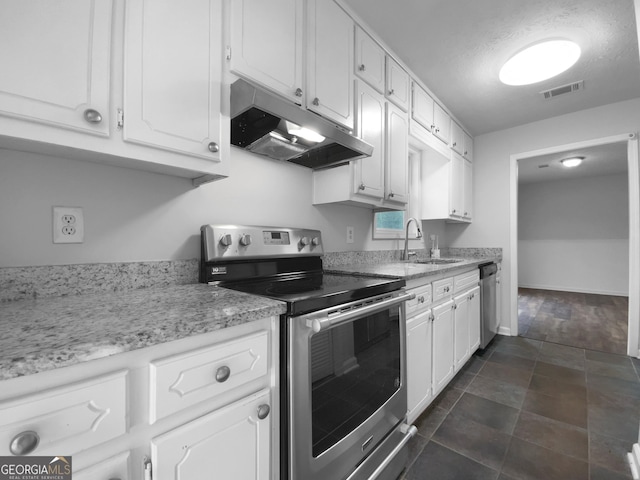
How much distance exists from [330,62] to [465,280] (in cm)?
192

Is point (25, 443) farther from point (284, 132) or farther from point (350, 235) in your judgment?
point (350, 235)

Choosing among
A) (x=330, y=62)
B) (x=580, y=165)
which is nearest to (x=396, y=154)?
(x=330, y=62)

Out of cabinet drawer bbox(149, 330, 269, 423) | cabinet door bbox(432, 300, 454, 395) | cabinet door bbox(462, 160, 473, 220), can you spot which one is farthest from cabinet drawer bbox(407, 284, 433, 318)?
cabinet door bbox(462, 160, 473, 220)

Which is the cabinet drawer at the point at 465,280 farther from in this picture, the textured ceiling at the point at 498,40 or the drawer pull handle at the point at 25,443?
the drawer pull handle at the point at 25,443

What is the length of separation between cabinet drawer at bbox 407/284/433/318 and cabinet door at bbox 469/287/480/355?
0.92m

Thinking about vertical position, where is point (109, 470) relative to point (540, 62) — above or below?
below

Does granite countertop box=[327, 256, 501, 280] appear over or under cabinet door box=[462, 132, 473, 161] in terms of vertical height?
under

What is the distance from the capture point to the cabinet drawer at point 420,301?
1.54 metres

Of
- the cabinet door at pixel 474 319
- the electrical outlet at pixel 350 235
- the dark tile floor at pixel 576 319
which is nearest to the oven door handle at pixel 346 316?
the electrical outlet at pixel 350 235

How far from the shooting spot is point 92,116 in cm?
78

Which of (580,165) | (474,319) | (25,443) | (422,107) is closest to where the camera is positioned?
(25,443)

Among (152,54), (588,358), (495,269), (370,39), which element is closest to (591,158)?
(495,269)

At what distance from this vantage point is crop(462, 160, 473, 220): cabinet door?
10.8ft

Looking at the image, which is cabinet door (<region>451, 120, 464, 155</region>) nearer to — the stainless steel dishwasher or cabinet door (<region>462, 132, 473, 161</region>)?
cabinet door (<region>462, 132, 473, 161</region>)
